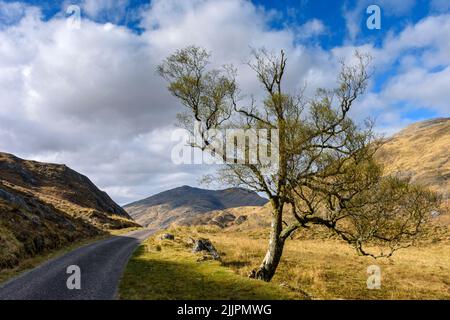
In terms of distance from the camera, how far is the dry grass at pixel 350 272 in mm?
25016

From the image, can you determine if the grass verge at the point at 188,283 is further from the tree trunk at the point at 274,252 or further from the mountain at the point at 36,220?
the mountain at the point at 36,220

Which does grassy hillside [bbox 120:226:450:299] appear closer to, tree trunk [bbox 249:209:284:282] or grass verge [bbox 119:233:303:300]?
grass verge [bbox 119:233:303:300]

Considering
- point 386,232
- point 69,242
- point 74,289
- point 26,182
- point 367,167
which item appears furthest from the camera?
point 26,182

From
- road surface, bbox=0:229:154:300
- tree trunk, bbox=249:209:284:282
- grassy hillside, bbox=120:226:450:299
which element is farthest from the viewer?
tree trunk, bbox=249:209:284:282

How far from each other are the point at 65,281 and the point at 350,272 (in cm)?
2487

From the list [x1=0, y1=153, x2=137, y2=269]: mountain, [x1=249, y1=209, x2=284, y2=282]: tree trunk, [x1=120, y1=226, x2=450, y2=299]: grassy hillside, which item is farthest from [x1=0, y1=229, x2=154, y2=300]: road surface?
[x1=249, y1=209, x2=284, y2=282]: tree trunk

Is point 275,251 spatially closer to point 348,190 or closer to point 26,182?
point 348,190

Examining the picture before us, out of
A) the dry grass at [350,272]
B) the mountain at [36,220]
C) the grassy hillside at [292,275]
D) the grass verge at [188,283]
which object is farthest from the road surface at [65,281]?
the dry grass at [350,272]

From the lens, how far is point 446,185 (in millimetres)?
139500

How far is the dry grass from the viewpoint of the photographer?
25016mm

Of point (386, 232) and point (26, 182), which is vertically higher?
point (26, 182)

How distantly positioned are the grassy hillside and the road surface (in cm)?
95

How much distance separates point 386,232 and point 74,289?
61.5 feet
